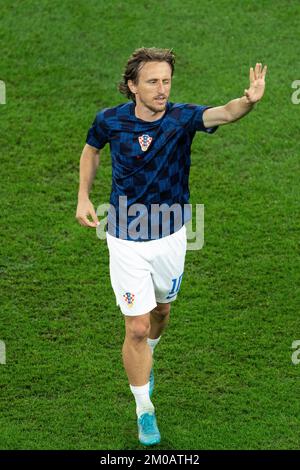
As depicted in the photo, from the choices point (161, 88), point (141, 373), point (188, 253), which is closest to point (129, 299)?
point (141, 373)

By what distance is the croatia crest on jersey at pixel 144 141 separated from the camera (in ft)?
23.8

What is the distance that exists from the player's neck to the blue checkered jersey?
2cm

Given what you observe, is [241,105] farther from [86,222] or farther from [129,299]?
[129,299]

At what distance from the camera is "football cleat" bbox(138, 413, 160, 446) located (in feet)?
24.4

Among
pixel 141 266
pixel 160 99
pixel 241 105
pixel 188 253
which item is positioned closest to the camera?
pixel 241 105

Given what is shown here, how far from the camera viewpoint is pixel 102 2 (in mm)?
12578

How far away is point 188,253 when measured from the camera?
9492mm

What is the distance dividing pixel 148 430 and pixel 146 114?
1.79 m

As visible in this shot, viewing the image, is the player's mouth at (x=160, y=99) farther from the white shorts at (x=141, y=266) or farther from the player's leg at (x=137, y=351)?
the player's leg at (x=137, y=351)

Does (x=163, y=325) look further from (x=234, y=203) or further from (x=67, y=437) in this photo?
(x=234, y=203)

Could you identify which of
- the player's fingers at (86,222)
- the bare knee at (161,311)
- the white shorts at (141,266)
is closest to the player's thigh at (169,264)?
the white shorts at (141,266)

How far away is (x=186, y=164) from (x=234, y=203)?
259 cm

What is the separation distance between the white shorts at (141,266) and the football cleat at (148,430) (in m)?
0.61
